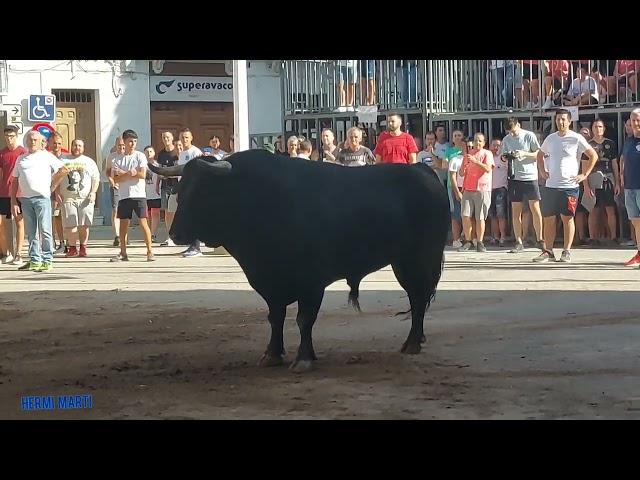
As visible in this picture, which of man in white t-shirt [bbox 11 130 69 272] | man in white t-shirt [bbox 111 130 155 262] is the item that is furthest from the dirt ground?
man in white t-shirt [bbox 111 130 155 262]

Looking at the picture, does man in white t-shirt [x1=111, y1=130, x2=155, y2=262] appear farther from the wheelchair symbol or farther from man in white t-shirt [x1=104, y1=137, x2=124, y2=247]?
the wheelchair symbol

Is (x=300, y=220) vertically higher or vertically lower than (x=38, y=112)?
lower

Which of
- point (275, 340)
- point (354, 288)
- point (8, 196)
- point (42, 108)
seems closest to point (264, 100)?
point (42, 108)

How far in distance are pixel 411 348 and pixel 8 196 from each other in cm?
572

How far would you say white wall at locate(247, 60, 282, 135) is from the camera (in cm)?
1241

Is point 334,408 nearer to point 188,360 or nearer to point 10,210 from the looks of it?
point 188,360

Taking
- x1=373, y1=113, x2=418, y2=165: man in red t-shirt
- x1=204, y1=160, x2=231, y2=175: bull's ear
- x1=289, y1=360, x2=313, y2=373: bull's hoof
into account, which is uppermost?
x1=373, y1=113, x2=418, y2=165: man in red t-shirt

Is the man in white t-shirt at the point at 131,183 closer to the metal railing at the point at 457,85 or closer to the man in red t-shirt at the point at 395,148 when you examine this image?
the metal railing at the point at 457,85

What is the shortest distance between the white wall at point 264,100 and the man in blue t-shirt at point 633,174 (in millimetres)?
4114

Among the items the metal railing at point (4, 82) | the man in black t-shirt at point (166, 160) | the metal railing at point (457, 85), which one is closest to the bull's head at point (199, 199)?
the man in black t-shirt at point (166, 160)

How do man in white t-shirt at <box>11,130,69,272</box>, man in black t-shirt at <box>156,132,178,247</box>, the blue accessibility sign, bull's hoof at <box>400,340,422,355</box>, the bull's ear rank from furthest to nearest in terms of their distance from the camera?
1. the blue accessibility sign
2. man in white t-shirt at <box>11,130,69,272</box>
3. man in black t-shirt at <box>156,132,178,247</box>
4. bull's hoof at <box>400,340,422,355</box>
5. the bull's ear

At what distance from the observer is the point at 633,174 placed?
34.1ft

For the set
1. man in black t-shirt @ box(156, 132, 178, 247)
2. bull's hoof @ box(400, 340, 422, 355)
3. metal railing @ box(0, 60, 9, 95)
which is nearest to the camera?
bull's hoof @ box(400, 340, 422, 355)

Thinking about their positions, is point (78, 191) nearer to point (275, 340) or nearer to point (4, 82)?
point (4, 82)
